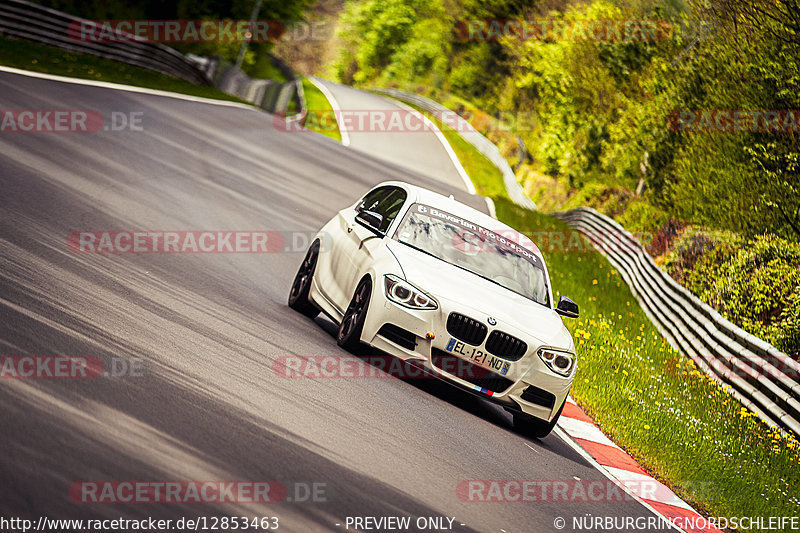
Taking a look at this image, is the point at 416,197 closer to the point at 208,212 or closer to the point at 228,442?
the point at 228,442

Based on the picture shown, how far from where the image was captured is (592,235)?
2883cm

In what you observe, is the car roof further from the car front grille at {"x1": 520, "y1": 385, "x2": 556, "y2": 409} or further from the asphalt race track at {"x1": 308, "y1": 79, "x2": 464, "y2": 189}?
the asphalt race track at {"x1": 308, "y1": 79, "x2": 464, "y2": 189}

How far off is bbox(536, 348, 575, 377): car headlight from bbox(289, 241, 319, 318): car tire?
2.90m

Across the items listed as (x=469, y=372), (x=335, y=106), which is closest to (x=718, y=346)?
(x=469, y=372)

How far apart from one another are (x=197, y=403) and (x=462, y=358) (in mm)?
3155

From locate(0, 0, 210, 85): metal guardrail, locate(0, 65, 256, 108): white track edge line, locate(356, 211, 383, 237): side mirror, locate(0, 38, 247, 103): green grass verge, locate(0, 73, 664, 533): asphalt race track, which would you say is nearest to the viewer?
locate(0, 73, 664, 533): asphalt race track

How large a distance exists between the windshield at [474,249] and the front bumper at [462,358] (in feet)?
3.73

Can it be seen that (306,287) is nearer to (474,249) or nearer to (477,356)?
(474,249)

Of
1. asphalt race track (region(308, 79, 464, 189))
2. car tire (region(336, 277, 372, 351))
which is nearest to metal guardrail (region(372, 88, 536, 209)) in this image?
asphalt race track (region(308, 79, 464, 189))

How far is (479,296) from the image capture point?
9.86 m

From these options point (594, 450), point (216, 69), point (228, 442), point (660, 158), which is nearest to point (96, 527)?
point (228, 442)

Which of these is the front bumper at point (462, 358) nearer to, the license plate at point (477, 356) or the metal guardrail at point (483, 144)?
the license plate at point (477, 356)

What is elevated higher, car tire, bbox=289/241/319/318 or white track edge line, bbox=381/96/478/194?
car tire, bbox=289/241/319/318

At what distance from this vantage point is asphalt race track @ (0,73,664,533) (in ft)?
18.1
